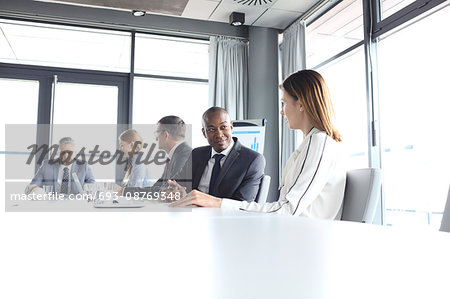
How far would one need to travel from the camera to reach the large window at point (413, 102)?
11.7ft

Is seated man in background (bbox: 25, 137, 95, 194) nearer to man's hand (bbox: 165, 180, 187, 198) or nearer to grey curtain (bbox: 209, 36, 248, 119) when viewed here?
grey curtain (bbox: 209, 36, 248, 119)

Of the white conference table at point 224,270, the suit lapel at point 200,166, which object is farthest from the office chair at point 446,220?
the suit lapel at point 200,166

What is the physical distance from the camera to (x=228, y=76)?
213 inches

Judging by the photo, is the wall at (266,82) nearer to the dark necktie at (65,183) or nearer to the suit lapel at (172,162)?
the suit lapel at (172,162)

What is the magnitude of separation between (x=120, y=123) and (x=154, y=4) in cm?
383

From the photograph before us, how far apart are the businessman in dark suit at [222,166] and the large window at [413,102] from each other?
6.10 feet

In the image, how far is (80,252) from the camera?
25cm

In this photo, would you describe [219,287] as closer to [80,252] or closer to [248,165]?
[80,252]

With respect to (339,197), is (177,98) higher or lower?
higher

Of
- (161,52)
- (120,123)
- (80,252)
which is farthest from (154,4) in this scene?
(161,52)

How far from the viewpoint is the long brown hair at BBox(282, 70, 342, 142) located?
5.73ft

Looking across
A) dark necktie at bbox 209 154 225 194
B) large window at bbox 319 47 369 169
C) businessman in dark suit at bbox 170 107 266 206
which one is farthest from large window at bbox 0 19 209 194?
dark necktie at bbox 209 154 225 194

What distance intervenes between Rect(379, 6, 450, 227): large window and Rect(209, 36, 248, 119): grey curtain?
201cm

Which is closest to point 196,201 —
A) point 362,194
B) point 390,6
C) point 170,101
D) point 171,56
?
point 362,194
